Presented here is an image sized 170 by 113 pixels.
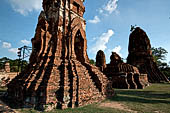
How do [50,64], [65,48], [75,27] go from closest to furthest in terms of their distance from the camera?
[50,64], [65,48], [75,27]

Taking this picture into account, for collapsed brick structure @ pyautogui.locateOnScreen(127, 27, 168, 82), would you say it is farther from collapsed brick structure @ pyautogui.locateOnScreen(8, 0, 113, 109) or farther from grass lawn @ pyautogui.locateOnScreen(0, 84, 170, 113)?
Result: collapsed brick structure @ pyautogui.locateOnScreen(8, 0, 113, 109)

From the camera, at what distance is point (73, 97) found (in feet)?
16.9

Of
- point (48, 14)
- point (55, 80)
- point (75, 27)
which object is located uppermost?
point (48, 14)

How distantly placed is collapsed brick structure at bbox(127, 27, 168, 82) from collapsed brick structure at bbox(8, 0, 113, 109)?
2102 cm

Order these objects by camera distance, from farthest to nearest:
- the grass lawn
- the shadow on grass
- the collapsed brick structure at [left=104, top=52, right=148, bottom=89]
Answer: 1. the collapsed brick structure at [left=104, top=52, right=148, bottom=89]
2. the shadow on grass
3. the grass lawn

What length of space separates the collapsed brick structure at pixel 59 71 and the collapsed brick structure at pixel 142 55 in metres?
21.0

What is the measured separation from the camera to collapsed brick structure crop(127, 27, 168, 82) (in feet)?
79.5

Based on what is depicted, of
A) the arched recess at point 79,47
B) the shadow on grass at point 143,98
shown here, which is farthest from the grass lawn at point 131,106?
the arched recess at point 79,47

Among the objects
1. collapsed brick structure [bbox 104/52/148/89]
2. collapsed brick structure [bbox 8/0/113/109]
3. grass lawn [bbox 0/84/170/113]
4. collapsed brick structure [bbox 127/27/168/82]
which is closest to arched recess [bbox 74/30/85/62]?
collapsed brick structure [bbox 8/0/113/109]

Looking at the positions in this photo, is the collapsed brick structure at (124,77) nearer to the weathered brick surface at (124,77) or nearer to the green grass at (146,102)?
the weathered brick surface at (124,77)

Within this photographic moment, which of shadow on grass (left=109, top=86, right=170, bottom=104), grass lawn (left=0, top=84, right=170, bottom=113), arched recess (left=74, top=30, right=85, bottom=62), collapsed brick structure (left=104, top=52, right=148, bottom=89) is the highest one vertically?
arched recess (left=74, top=30, right=85, bottom=62)

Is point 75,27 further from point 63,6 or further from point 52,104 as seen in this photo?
point 52,104

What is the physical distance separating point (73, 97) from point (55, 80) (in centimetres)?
122

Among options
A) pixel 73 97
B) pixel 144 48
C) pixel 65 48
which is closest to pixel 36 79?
pixel 73 97
